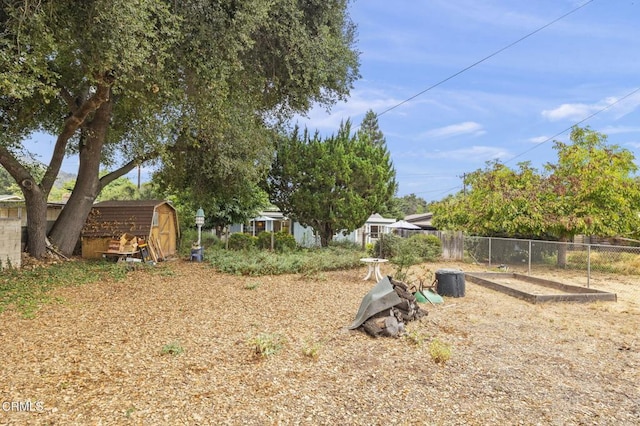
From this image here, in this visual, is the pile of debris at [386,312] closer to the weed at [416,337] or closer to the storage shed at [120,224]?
the weed at [416,337]

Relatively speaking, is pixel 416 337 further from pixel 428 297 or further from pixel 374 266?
pixel 374 266

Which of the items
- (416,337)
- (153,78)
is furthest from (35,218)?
(416,337)

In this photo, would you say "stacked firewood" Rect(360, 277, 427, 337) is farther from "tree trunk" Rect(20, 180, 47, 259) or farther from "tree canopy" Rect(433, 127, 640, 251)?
"tree trunk" Rect(20, 180, 47, 259)

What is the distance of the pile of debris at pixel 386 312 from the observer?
16.3 feet

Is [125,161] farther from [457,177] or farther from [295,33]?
[457,177]

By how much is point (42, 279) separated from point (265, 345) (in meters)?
6.75

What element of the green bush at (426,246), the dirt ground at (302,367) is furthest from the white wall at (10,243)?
the green bush at (426,246)

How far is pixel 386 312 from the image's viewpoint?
211 inches

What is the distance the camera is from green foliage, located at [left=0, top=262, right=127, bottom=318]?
620 centimetres

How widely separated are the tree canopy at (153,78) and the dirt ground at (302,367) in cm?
386

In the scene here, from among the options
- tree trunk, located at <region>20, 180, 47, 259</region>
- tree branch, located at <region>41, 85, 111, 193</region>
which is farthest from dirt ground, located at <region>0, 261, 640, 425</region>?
tree trunk, located at <region>20, 180, 47, 259</region>

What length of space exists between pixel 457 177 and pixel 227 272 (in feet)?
85.0

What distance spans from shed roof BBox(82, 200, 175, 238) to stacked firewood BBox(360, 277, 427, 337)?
31.5ft

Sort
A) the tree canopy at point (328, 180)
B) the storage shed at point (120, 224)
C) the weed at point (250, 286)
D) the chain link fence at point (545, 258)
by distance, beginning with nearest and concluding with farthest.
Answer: the weed at point (250, 286) < the chain link fence at point (545, 258) < the storage shed at point (120, 224) < the tree canopy at point (328, 180)
